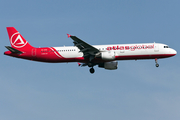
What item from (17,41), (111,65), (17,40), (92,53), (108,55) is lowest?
(111,65)

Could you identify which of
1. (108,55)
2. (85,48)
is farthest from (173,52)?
(85,48)

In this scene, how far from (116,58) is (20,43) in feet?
60.0

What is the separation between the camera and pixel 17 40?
60.3 meters

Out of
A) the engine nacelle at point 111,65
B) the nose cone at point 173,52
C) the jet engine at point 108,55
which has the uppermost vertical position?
the nose cone at point 173,52

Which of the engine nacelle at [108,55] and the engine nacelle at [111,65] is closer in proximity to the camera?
the engine nacelle at [108,55]

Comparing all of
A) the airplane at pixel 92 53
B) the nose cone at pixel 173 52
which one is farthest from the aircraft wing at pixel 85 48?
the nose cone at pixel 173 52

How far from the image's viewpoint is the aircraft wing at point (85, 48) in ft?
175

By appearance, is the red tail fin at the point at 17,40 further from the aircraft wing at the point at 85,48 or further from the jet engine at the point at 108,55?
the jet engine at the point at 108,55

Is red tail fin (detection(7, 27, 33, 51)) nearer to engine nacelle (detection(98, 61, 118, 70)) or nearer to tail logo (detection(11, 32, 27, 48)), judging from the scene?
tail logo (detection(11, 32, 27, 48))

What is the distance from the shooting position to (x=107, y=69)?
59281mm

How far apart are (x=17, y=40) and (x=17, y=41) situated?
8.5 inches

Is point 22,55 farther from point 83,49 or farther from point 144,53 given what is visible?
point 144,53

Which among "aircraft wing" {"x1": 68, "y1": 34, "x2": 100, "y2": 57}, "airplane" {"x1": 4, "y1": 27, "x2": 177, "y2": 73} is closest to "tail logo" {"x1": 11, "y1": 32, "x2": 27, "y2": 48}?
"airplane" {"x1": 4, "y1": 27, "x2": 177, "y2": 73}

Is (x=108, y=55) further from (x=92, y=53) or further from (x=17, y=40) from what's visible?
(x=17, y=40)
